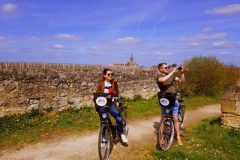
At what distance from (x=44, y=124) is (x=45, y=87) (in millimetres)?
1887

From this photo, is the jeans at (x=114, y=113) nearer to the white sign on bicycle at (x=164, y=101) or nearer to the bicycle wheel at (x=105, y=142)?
the bicycle wheel at (x=105, y=142)

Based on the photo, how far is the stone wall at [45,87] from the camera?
9688 millimetres

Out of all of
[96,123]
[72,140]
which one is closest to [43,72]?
[96,123]

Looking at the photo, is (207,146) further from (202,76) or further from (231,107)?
(202,76)

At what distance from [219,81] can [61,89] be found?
11622 millimetres

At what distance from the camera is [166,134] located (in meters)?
7.03

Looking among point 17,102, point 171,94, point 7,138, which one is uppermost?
point 171,94

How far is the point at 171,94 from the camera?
6.74m

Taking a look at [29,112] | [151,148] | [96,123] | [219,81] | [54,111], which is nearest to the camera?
[151,148]

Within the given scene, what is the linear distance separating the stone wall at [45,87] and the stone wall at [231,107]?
18.2 ft

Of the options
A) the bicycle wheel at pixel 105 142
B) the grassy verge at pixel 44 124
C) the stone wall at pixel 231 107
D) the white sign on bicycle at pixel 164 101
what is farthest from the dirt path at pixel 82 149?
the stone wall at pixel 231 107

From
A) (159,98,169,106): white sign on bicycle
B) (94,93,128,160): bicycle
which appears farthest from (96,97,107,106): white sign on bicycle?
(159,98,169,106): white sign on bicycle

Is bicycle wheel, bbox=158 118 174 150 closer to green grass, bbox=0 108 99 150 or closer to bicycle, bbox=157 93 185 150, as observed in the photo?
bicycle, bbox=157 93 185 150

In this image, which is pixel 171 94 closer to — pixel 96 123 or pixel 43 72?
pixel 96 123
